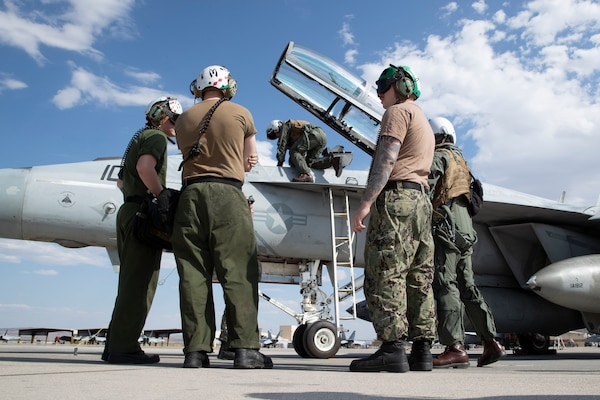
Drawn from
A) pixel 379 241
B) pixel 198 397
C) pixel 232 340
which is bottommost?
pixel 198 397

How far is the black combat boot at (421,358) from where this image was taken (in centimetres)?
379

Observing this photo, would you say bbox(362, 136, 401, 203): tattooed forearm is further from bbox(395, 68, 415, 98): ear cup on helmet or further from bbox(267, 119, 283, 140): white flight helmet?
bbox(267, 119, 283, 140): white flight helmet

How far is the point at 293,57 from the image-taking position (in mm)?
7703

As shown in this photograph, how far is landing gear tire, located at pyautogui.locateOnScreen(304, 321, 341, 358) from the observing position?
669 centimetres

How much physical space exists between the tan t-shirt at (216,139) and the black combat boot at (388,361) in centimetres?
149

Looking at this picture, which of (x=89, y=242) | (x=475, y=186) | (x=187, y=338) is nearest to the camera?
(x=187, y=338)

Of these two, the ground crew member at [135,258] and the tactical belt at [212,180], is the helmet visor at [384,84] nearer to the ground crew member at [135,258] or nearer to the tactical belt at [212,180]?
the tactical belt at [212,180]

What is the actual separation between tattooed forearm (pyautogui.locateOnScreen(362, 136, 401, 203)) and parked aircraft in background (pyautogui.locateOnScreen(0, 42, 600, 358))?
3.34 meters

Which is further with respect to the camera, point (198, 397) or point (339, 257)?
point (339, 257)

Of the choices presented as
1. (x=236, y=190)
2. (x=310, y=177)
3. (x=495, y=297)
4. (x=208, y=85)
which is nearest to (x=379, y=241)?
(x=236, y=190)

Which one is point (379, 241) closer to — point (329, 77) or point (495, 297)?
point (329, 77)

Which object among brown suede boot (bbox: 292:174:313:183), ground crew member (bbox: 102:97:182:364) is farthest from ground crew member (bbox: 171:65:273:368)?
brown suede boot (bbox: 292:174:313:183)

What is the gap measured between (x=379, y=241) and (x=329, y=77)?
4522 mm

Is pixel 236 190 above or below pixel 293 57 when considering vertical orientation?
below
